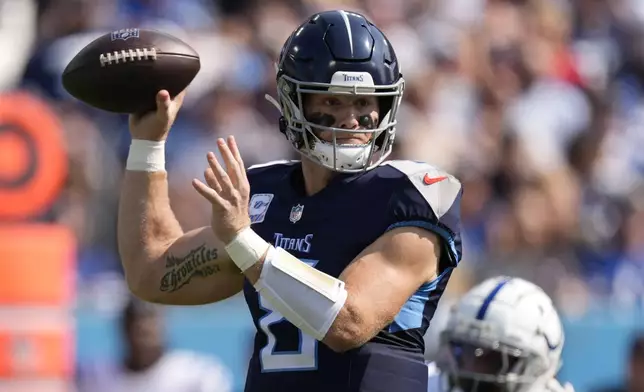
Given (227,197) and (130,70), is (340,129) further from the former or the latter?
(130,70)

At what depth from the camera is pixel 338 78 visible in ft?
11.0

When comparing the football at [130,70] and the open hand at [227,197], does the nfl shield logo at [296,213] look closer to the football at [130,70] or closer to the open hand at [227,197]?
the open hand at [227,197]

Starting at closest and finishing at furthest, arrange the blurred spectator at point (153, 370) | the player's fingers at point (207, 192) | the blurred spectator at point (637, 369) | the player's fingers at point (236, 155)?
the player's fingers at point (207, 192)
the player's fingers at point (236, 155)
the blurred spectator at point (637, 369)
the blurred spectator at point (153, 370)

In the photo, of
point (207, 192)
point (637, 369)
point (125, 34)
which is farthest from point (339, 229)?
point (637, 369)

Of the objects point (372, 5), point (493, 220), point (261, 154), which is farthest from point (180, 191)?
point (372, 5)

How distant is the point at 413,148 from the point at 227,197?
5.09 m

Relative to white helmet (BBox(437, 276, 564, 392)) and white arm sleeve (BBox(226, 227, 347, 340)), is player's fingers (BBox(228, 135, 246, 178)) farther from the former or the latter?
white helmet (BBox(437, 276, 564, 392))

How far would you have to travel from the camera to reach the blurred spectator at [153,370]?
657 cm

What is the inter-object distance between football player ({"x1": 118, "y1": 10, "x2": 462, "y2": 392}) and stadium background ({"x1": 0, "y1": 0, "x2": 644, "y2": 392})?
255 centimetres

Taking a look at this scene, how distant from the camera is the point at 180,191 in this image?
24.5ft

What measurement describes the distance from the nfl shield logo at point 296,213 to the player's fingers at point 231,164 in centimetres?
37

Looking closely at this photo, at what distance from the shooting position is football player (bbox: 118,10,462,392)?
10.1 ft

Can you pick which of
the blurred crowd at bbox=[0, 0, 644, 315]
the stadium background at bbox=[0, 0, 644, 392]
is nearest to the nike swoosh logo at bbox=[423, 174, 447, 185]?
the stadium background at bbox=[0, 0, 644, 392]

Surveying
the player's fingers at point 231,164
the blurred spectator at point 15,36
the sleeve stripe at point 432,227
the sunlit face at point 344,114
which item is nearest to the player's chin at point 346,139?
the sunlit face at point 344,114
